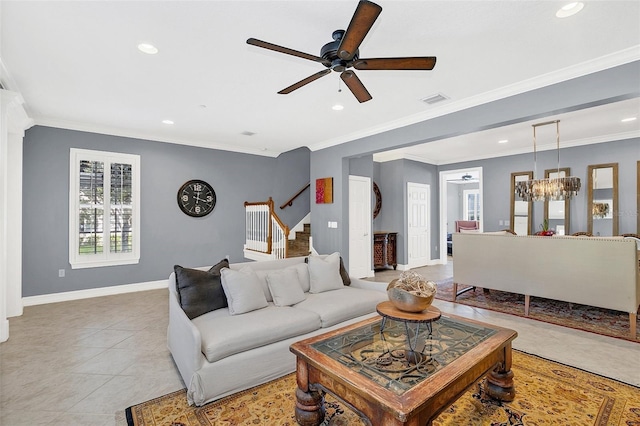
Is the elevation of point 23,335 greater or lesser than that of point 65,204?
lesser

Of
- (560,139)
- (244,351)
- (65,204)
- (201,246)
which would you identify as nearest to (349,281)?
(244,351)

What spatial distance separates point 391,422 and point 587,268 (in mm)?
3598

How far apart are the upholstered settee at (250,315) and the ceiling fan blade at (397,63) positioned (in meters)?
2.04

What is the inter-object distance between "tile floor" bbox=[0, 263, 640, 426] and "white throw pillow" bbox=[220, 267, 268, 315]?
28.2 inches

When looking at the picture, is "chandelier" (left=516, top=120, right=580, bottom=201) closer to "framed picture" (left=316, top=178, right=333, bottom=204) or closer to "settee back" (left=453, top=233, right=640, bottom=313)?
"settee back" (left=453, top=233, right=640, bottom=313)

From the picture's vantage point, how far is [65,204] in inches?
192

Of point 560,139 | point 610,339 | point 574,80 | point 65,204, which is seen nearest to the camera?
point 574,80

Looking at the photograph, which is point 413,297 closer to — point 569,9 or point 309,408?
point 309,408

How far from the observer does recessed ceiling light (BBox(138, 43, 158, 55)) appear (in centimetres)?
264

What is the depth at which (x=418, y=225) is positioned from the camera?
793 centimetres

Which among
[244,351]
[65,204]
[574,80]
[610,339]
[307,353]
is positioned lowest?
[610,339]

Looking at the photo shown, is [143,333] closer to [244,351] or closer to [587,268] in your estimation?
[244,351]

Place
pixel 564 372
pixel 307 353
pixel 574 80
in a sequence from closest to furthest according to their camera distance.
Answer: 1. pixel 307 353
2. pixel 564 372
3. pixel 574 80

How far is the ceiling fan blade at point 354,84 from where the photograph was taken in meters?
2.35
